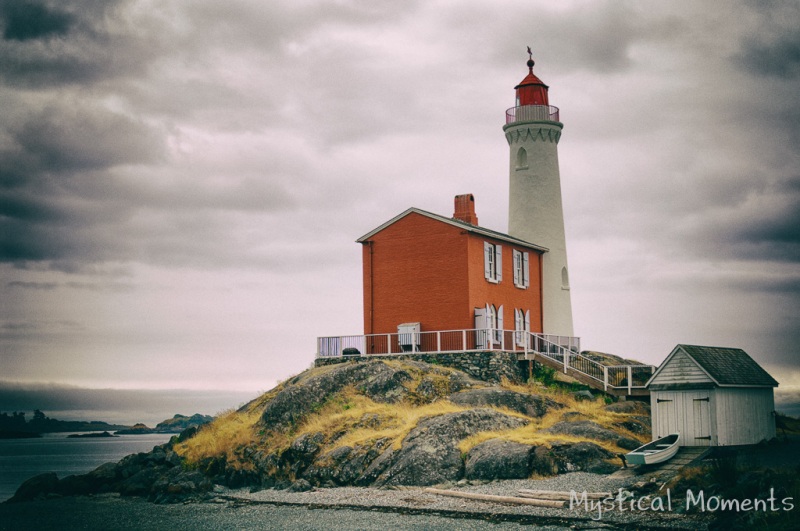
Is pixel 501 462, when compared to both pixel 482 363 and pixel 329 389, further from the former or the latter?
pixel 482 363

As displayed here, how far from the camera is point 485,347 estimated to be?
111 ft

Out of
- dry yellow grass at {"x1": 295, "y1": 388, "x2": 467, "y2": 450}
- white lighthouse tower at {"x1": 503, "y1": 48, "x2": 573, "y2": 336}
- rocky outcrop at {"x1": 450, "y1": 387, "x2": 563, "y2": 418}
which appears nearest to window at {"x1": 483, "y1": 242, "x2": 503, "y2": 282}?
white lighthouse tower at {"x1": 503, "y1": 48, "x2": 573, "y2": 336}

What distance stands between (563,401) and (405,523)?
1300 centimetres

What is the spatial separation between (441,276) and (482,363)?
4.51m

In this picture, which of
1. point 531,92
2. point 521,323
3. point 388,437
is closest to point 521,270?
point 521,323

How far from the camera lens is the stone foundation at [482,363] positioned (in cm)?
3262

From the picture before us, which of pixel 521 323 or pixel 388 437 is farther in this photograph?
pixel 521 323

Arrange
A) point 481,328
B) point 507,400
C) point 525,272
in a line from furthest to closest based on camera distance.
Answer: point 525,272 → point 481,328 → point 507,400

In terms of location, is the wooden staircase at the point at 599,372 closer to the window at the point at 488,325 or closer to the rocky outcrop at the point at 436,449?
the window at the point at 488,325

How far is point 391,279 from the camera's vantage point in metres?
36.7

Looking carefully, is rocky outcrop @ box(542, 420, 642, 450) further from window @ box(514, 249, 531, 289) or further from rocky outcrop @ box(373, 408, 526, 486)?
window @ box(514, 249, 531, 289)

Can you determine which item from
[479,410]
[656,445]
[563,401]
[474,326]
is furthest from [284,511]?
[474,326]

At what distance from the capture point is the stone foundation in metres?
32.6

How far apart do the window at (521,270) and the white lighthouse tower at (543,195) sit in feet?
6.55
